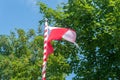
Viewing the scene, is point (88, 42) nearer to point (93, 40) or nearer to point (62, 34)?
point (93, 40)

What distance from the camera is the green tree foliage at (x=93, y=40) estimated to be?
1038 inches

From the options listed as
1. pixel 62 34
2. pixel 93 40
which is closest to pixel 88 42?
pixel 93 40

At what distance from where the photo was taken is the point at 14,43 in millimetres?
53781

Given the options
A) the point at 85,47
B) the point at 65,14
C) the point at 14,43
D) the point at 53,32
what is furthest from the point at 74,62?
the point at 14,43

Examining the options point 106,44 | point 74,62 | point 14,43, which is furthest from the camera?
point 14,43

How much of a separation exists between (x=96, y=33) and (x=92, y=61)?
1718 millimetres

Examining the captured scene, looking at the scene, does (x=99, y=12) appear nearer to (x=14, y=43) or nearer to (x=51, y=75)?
(x=51, y=75)

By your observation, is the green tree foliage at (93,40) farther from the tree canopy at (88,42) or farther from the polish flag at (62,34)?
the polish flag at (62,34)

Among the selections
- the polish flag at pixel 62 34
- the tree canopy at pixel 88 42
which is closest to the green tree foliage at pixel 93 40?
the tree canopy at pixel 88 42

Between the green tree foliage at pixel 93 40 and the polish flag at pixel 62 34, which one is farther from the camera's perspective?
the green tree foliage at pixel 93 40

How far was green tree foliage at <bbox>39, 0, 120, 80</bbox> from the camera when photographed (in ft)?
86.5

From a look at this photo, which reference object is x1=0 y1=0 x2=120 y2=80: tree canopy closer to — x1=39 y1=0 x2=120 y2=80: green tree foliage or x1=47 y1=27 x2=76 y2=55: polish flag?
x1=39 y1=0 x2=120 y2=80: green tree foliage

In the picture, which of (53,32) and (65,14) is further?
(65,14)

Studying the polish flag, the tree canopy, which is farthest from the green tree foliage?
the polish flag
